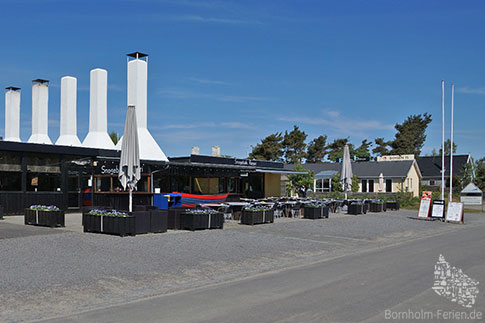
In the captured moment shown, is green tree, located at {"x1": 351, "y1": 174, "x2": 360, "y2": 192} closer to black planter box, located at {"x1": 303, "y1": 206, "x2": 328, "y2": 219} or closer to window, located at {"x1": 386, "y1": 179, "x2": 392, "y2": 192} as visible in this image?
window, located at {"x1": 386, "y1": 179, "x2": 392, "y2": 192}

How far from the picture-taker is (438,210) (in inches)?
1030

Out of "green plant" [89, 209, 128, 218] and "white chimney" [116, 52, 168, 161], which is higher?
"white chimney" [116, 52, 168, 161]

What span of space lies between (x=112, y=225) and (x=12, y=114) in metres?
36.7

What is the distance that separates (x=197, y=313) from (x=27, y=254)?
20.2 ft

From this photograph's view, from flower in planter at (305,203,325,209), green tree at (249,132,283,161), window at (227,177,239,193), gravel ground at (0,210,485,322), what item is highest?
green tree at (249,132,283,161)

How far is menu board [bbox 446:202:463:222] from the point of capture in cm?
2510

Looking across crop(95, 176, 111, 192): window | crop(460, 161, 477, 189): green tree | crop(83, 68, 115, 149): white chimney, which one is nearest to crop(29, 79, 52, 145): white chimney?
crop(83, 68, 115, 149): white chimney

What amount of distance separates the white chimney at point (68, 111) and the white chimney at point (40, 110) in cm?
324

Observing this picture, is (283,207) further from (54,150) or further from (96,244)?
(96,244)

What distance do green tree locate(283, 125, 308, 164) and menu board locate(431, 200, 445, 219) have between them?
46.4m

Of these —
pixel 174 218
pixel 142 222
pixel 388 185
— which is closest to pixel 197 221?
pixel 174 218

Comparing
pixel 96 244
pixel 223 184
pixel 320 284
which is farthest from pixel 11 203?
pixel 320 284

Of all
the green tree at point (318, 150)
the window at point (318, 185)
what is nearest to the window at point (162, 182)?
the window at point (318, 185)

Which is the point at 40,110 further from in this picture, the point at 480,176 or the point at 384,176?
the point at 480,176
